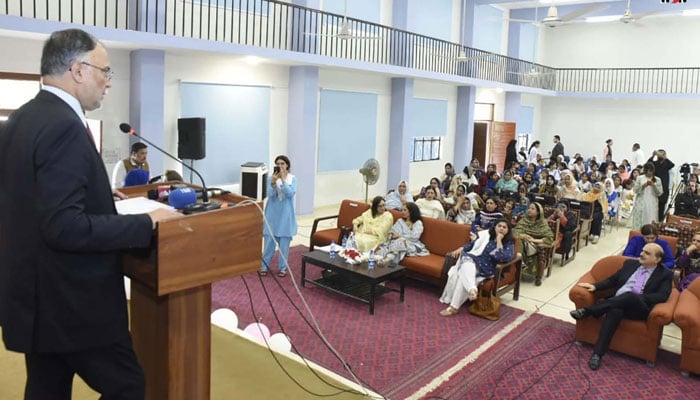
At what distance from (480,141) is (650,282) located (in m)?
14.0

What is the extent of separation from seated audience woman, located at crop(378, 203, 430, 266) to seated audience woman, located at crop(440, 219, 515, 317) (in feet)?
2.21

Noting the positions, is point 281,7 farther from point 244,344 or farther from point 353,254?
point 244,344

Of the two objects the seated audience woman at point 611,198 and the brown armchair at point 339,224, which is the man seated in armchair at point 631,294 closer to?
the brown armchair at point 339,224

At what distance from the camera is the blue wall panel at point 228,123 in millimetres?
9938

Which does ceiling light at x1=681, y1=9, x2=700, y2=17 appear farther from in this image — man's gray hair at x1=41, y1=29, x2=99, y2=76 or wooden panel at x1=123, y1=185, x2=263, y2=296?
man's gray hair at x1=41, y1=29, x2=99, y2=76

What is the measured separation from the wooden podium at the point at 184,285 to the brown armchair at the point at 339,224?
17.4 ft

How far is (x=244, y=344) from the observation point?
388 centimetres

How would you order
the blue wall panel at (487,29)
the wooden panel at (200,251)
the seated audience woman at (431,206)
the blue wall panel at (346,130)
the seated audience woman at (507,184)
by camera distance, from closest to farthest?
the wooden panel at (200,251) → the seated audience woman at (431,206) → the seated audience woman at (507,184) → the blue wall panel at (346,130) → the blue wall panel at (487,29)

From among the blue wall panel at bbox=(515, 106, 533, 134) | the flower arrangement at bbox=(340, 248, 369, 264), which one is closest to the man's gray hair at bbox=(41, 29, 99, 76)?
the flower arrangement at bbox=(340, 248, 369, 264)

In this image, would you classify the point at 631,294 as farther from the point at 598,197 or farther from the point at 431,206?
the point at 598,197

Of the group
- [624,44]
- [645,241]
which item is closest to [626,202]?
[645,241]

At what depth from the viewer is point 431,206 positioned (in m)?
8.55

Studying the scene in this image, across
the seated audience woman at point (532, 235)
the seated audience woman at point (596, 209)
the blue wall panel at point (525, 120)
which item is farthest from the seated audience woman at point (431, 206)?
the blue wall panel at point (525, 120)

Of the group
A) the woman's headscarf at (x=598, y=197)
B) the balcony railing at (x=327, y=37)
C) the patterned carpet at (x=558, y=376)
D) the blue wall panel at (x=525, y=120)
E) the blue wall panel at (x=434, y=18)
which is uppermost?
the blue wall panel at (x=434, y=18)
